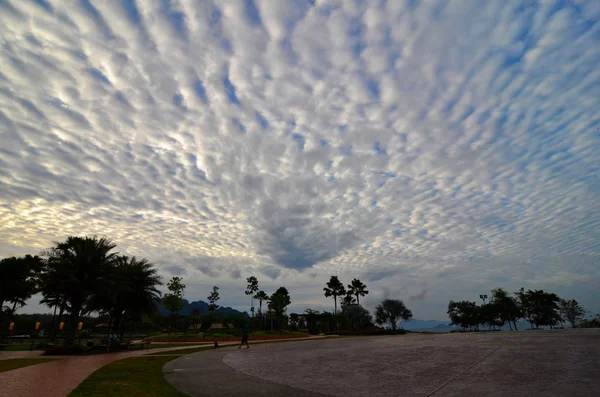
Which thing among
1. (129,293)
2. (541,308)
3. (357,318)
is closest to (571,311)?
(541,308)

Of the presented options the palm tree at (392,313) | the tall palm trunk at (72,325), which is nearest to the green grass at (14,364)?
the tall palm trunk at (72,325)

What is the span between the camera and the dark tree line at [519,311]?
96.2 meters

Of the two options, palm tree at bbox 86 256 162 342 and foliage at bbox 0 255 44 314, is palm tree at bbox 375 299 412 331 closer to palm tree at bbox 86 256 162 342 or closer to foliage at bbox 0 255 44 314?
palm tree at bbox 86 256 162 342

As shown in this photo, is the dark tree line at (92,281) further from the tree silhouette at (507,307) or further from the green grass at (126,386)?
the tree silhouette at (507,307)

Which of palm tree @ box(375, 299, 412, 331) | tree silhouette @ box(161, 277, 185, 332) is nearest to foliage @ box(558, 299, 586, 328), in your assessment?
palm tree @ box(375, 299, 412, 331)

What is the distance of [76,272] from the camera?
30156mm

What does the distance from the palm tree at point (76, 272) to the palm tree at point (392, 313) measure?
77789 millimetres

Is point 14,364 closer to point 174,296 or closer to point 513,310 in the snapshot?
point 174,296

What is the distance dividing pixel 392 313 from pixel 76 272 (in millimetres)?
81428

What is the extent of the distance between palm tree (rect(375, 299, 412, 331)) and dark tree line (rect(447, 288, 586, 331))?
2829 cm

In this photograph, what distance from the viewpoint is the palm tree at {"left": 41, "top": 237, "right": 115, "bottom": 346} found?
29.5m

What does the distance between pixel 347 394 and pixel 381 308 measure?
91.5 meters

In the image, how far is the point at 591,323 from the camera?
105m

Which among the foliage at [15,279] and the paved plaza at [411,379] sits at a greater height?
the foliage at [15,279]
